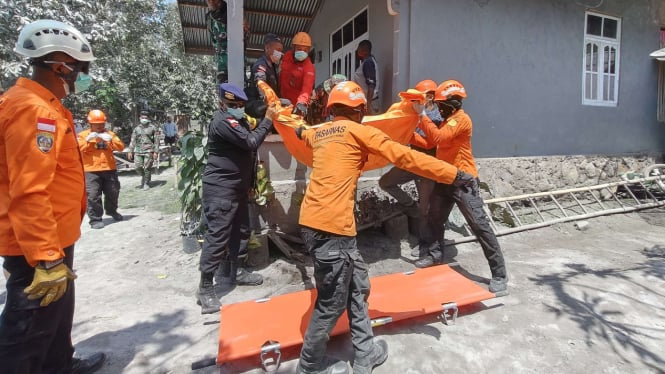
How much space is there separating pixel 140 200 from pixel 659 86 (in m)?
11.5

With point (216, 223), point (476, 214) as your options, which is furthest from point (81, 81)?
point (476, 214)

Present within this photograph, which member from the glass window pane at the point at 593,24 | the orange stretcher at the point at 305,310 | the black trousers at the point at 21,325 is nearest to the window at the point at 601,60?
the glass window pane at the point at 593,24

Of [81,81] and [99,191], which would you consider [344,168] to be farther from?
[99,191]

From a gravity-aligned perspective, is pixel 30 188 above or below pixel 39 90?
below

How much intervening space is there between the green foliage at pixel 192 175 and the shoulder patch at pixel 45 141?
2.72 meters

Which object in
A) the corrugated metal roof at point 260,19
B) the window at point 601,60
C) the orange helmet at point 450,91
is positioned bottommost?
the orange helmet at point 450,91

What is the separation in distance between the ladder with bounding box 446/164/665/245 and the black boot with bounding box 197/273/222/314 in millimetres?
3110

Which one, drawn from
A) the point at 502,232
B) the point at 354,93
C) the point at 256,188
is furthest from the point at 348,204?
the point at 502,232

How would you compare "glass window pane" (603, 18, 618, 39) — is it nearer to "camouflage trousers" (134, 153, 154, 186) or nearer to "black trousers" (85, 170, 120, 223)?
"black trousers" (85, 170, 120, 223)

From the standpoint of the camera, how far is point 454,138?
3762 mm

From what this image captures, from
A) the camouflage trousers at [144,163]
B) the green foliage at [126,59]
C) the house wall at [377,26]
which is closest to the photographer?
the house wall at [377,26]

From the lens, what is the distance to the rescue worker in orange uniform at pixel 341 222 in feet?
7.39

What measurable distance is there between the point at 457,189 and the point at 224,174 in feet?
7.42

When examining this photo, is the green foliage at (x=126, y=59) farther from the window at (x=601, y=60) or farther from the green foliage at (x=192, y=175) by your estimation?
the window at (x=601, y=60)
